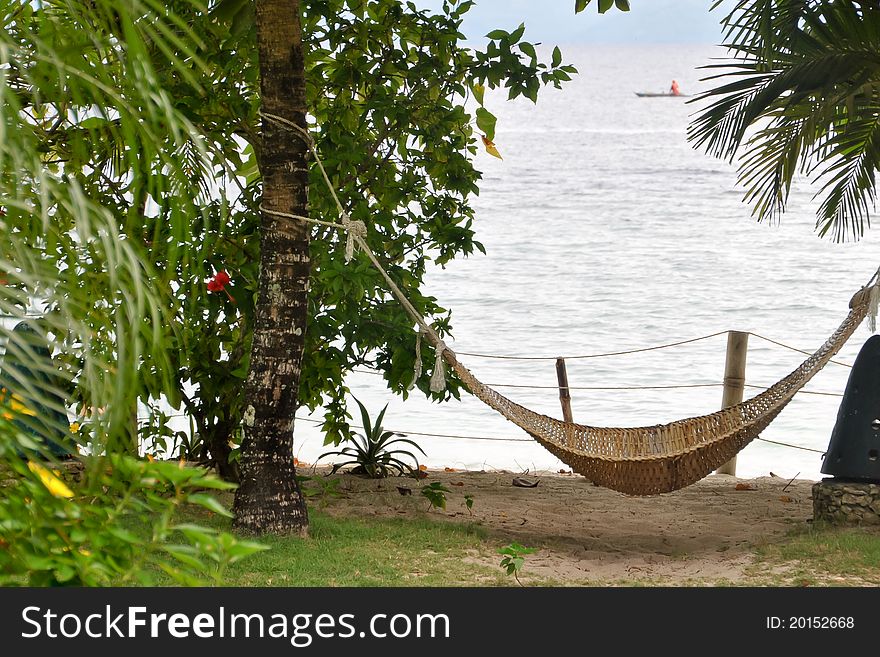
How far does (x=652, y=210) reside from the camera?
1884cm

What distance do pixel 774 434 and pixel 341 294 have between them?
520 centimetres

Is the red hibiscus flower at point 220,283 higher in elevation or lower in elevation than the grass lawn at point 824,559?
higher

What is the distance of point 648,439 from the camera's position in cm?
353

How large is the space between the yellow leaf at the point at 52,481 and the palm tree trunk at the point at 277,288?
1881 millimetres

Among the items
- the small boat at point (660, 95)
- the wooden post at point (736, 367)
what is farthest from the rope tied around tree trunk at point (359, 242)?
the small boat at point (660, 95)

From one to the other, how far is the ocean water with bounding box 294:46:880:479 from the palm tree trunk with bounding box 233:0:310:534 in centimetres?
123

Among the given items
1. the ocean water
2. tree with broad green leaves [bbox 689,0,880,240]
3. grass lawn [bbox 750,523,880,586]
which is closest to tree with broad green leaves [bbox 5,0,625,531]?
tree with broad green leaves [bbox 689,0,880,240]

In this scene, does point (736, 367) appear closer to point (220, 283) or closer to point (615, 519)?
point (615, 519)

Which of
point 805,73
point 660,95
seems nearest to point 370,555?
point 805,73

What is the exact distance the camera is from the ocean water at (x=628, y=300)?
7.95 meters

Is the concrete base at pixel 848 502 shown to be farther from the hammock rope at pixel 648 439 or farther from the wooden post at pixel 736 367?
the wooden post at pixel 736 367

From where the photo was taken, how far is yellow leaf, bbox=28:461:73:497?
1186mm

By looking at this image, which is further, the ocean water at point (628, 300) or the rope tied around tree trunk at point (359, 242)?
the ocean water at point (628, 300)

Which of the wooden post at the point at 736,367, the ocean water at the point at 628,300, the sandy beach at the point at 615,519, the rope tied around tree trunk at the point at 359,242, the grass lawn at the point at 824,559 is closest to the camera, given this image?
the grass lawn at the point at 824,559
